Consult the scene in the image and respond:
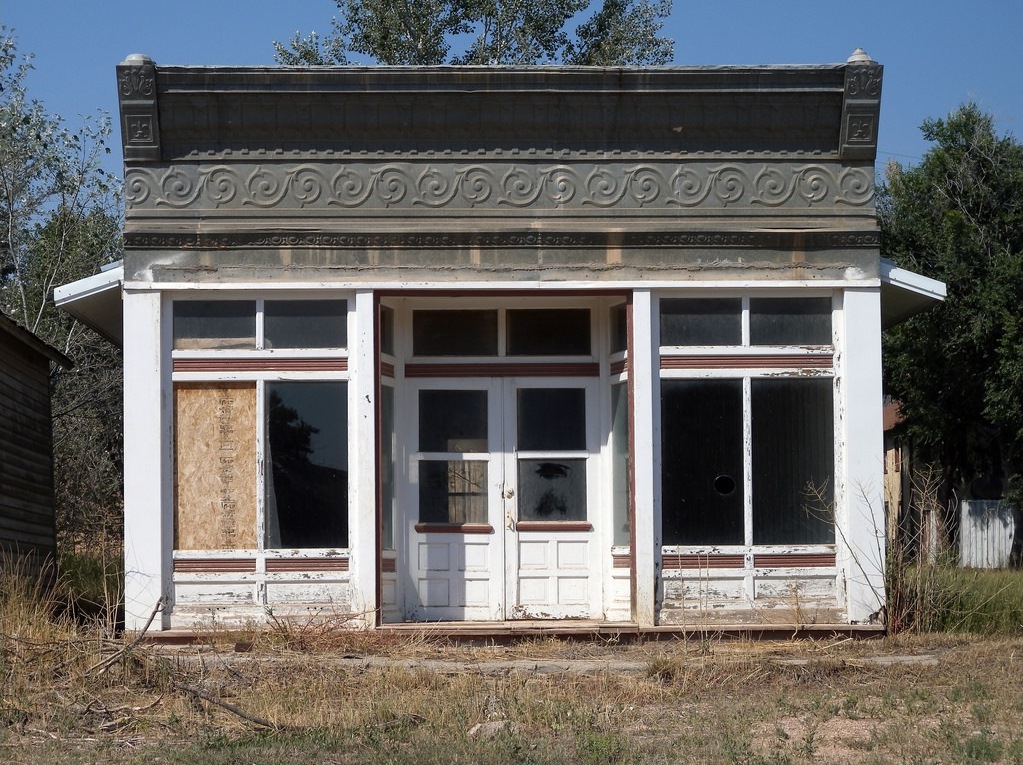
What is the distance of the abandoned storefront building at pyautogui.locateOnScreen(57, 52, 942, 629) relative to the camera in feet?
39.8

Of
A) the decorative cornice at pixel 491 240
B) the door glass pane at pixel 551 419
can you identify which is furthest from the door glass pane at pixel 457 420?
the decorative cornice at pixel 491 240

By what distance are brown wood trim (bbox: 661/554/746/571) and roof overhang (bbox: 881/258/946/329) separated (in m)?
3.06

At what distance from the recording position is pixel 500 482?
1334 cm

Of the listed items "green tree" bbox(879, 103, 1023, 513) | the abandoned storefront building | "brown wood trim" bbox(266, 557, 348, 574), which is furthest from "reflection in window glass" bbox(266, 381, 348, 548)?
"green tree" bbox(879, 103, 1023, 513)

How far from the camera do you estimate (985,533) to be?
26328mm

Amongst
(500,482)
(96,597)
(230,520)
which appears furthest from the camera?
(96,597)

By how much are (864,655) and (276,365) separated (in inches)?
233

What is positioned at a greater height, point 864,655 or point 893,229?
point 893,229

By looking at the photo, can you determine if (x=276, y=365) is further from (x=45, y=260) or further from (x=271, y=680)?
(x=45, y=260)

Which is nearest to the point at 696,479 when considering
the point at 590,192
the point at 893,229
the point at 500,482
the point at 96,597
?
the point at 500,482

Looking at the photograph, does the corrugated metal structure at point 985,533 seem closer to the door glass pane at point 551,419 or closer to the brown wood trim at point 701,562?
the door glass pane at point 551,419

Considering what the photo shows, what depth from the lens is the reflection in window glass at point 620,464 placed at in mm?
12844

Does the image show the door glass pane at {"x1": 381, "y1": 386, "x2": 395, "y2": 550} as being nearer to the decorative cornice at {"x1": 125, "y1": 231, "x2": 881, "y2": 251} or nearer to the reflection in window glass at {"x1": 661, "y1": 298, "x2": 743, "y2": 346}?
the decorative cornice at {"x1": 125, "y1": 231, "x2": 881, "y2": 251}

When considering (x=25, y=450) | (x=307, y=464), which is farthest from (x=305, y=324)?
(x=25, y=450)
